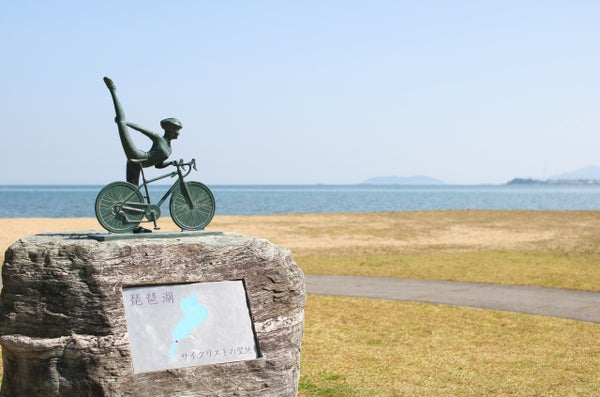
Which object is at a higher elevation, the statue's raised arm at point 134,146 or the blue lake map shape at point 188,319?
the statue's raised arm at point 134,146

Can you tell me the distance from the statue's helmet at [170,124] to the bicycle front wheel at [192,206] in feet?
2.18

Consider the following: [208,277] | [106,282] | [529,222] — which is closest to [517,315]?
[208,277]

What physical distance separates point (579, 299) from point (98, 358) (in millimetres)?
10812

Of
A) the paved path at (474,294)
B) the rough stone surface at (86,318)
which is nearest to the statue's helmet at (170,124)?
the rough stone surface at (86,318)

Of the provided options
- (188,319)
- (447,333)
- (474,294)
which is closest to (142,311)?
(188,319)

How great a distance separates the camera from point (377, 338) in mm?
10734

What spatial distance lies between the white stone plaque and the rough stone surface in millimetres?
80

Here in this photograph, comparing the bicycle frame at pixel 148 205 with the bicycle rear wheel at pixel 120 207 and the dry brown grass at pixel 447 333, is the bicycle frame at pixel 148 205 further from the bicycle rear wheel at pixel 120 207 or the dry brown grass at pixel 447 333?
the dry brown grass at pixel 447 333

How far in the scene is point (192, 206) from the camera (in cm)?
765

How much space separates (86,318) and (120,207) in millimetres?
1375

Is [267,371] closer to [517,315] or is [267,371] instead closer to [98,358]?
[98,358]

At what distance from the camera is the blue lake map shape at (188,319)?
21.6ft

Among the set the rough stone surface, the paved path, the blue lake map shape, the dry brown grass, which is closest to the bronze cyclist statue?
the rough stone surface

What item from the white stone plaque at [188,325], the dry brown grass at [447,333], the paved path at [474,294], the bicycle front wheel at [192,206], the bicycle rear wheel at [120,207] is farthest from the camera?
the paved path at [474,294]
